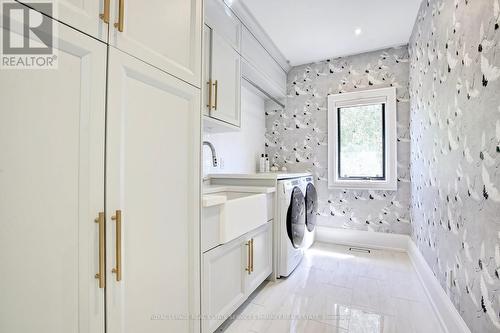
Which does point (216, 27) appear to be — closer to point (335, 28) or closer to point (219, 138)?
point (219, 138)

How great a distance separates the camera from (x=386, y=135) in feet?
10.4

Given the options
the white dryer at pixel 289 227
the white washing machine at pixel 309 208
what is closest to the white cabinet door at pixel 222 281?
the white dryer at pixel 289 227

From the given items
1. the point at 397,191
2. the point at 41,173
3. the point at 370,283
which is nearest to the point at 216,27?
the point at 41,173

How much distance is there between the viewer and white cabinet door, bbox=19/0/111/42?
651mm

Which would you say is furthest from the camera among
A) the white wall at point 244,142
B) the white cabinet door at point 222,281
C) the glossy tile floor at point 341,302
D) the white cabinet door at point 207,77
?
the white wall at point 244,142

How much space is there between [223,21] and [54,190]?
1.96 metres

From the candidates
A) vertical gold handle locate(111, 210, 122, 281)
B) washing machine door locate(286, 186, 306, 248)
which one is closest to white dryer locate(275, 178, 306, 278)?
washing machine door locate(286, 186, 306, 248)

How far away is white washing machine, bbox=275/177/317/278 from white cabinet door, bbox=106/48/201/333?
4.07 feet

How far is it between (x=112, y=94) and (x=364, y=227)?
134 inches

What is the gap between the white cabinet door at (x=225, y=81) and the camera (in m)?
1.91

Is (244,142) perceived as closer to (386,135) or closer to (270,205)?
(270,205)

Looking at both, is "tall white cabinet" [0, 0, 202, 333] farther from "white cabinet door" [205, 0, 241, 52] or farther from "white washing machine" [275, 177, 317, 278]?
"white washing machine" [275, 177, 317, 278]

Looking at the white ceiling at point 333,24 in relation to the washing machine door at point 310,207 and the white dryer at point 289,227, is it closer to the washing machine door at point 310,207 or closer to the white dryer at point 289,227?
the white dryer at point 289,227

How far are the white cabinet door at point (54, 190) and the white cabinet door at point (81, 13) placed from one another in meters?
0.03
